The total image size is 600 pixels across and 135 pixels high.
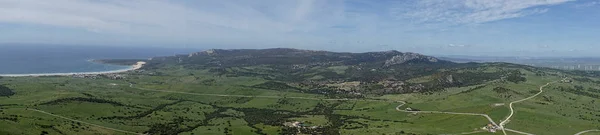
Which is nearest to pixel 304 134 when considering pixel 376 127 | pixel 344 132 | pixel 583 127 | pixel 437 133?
pixel 344 132

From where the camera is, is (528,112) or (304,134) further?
(528,112)

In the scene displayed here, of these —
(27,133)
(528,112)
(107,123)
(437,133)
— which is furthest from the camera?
(528,112)

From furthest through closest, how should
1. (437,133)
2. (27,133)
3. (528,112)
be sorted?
(528,112) < (437,133) < (27,133)

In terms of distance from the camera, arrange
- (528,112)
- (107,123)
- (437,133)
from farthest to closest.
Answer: (528,112), (107,123), (437,133)

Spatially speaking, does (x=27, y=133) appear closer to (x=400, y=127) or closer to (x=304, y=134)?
(x=304, y=134)

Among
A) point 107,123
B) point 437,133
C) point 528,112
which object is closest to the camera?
point 437,133

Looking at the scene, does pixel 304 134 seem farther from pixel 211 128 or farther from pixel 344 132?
pixel 211 128

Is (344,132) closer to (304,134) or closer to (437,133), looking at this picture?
(304,134)

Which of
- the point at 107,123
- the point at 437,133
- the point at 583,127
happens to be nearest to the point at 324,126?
the point at 437,133

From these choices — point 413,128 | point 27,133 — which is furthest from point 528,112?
point 27,133
